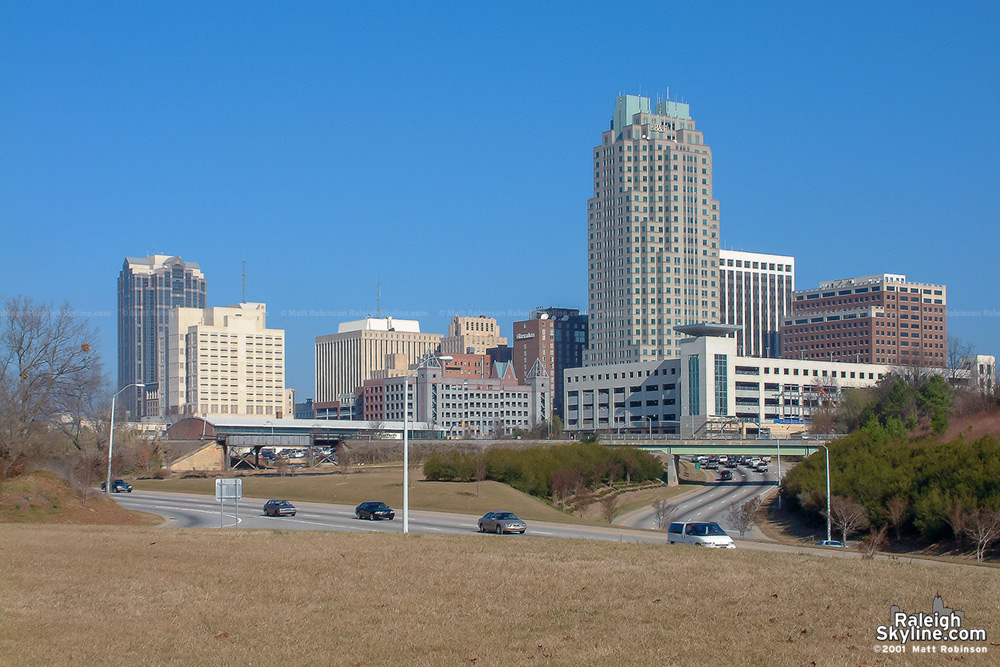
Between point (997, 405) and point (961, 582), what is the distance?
9266cm

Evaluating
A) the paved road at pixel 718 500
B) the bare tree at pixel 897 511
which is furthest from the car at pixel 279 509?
the bare tree at pixel 897 511

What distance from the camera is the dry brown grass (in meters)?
17.9

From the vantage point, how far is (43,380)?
67.3 m

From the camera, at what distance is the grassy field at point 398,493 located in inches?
3354

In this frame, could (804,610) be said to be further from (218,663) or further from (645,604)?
(218,663)

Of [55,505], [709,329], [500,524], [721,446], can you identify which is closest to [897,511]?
[500,524]

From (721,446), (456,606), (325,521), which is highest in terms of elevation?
(456,606)

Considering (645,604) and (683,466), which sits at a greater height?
(645,604)

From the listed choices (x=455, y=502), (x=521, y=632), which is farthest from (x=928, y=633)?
(x=455, y=502)

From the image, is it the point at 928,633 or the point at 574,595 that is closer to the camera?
the point at 928,633

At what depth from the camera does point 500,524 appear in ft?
185

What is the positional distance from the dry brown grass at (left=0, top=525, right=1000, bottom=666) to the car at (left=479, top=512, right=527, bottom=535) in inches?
949

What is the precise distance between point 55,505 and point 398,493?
39.2 m

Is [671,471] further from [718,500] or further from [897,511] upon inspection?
[897,511]
